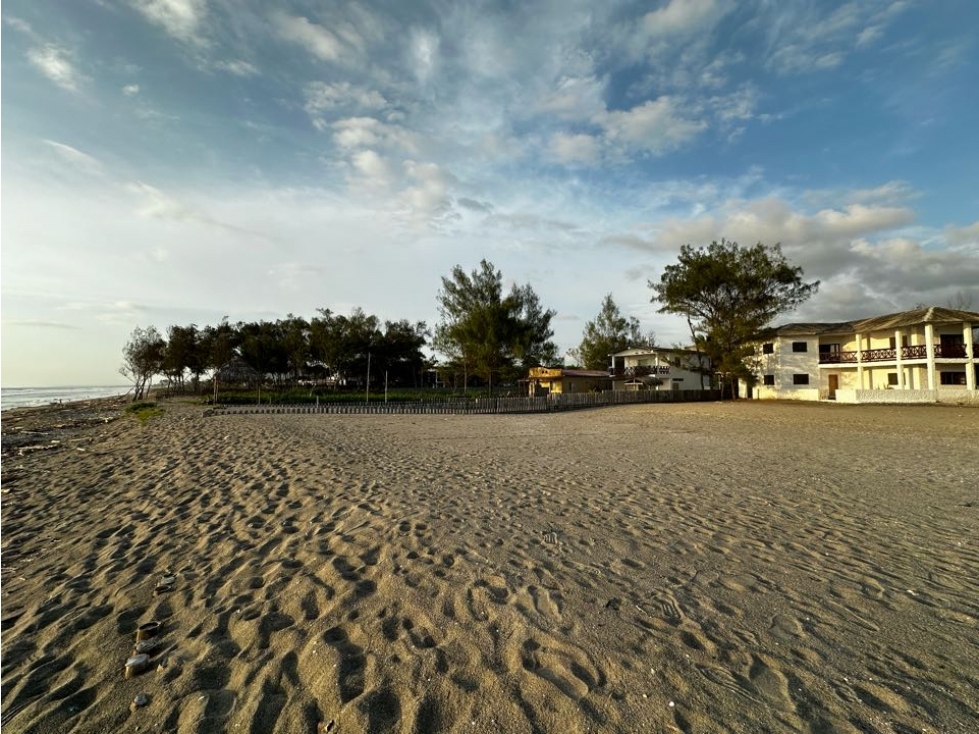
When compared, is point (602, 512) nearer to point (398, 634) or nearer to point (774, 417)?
point (398, 634)

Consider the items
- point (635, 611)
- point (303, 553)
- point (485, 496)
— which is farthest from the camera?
point (485, 496)

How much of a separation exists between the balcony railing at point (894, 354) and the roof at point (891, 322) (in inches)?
65.6

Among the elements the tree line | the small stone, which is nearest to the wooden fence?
the tree line

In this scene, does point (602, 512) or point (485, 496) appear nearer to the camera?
point (602, 512)

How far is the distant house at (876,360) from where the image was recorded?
29.5 meters

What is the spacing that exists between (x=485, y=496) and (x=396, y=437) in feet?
26.6

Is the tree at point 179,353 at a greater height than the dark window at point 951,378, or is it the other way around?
the tree at point 179,353

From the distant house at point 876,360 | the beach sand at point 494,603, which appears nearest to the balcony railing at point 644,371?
the distant house at point 876,360

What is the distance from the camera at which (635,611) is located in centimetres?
356

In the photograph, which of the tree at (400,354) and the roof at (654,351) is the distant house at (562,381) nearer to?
the roof at (654,351)

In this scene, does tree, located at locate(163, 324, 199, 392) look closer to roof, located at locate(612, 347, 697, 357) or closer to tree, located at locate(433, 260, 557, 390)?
tree, located at locate(433, 260, 557, 390)

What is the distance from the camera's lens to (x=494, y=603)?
144 inches

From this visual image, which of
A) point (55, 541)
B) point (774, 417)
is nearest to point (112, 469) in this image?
point (55, 541)

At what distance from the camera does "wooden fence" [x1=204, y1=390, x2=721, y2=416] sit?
24016 millimetres
